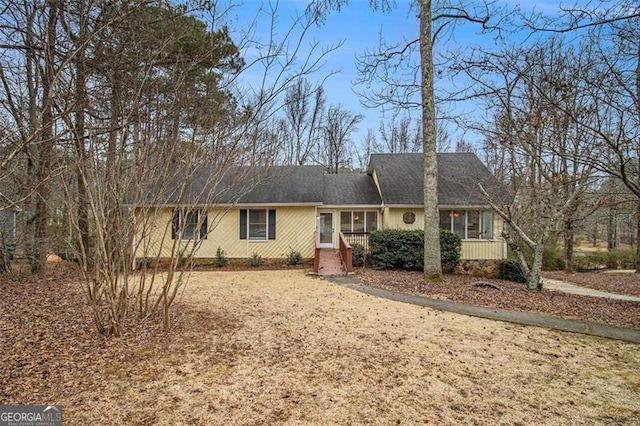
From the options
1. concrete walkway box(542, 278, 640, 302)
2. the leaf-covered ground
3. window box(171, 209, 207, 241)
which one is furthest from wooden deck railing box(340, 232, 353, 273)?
window box(171, 209, 207, 241)

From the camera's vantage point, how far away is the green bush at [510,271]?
495 inches

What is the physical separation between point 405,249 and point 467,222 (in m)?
4.45

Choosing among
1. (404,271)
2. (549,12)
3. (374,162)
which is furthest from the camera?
(374,162)

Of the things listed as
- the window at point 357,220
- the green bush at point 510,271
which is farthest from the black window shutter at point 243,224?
the green bush at point 510,271

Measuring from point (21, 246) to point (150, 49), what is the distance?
771 cm

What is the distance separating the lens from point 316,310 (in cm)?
672

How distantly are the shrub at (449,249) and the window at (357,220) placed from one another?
13.6 feet

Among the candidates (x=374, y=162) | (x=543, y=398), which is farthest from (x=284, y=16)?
(x=374, y=162)

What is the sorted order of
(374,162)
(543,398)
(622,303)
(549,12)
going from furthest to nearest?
(374,162)
(622,303)
(549,12)
(543,398)

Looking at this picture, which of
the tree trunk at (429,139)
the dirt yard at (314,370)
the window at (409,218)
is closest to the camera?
the dirt yard at (314,370)

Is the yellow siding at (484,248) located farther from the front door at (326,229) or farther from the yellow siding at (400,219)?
the front door at (326,229)

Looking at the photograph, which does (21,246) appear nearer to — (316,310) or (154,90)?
(154,90)

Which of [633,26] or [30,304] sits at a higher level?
[633,26]

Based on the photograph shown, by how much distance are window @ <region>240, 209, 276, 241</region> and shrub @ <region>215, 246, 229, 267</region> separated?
3.31 feet
